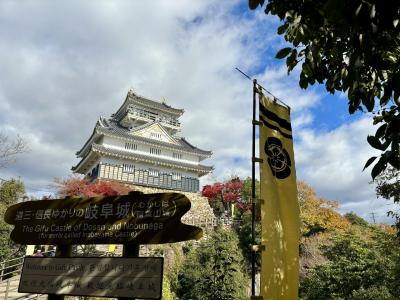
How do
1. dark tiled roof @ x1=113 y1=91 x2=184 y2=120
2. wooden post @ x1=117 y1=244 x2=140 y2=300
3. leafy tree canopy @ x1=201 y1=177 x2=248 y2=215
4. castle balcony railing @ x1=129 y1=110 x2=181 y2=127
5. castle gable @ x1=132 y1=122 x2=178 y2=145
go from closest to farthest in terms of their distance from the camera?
wooden post @ x1=117 y1=244 x2=140 y2=300
leafy tree canopy @ x1=201 y1=177 x2=248 y2=215
castle gable @ x1=132 y1=122 x2=178 y2=145
castle balcony railing @ x1=129 y1=110 x2=181 y2=127
dark tiled roof @ x1=113 y1=91 x2=184 y2=120

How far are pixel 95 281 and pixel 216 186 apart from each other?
2897 cm

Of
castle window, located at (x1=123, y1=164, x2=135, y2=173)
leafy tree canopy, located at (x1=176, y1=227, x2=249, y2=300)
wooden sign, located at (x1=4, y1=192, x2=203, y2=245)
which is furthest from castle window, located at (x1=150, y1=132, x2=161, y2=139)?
wooden sign, located at (x1=4, y1=192, x2=203, y2=245)

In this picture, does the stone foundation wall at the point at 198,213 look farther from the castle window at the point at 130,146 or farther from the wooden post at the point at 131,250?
the wooden post at the point at 131,250

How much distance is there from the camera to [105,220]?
471 centimetres

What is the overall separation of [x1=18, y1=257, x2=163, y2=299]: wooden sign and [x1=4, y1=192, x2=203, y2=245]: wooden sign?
10.3 inches

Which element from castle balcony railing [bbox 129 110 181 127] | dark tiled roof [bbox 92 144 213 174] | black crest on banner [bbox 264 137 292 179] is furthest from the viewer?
castle balcony railing [bbox 129 110 181 127]

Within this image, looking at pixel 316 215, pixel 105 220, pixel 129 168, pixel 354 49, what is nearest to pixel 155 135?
pixel 129 168

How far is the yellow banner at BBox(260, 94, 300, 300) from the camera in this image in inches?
174

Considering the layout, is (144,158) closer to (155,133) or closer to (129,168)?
(129,168)

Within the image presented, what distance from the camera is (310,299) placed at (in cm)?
1324

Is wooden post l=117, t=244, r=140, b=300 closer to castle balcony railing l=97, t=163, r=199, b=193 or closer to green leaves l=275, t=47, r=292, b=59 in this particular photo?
green leaves l=275, t=47, r=292, b=59

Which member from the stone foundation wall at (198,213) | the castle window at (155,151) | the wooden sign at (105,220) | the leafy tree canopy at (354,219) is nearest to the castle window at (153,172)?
the stone foundation wall at (198,213)

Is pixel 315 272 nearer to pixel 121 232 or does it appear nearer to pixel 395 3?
pixel 121 232

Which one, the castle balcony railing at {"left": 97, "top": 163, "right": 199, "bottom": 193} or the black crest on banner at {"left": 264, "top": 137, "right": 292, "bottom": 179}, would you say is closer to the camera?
the black crest on banner at {"left": 264, "top": 137, "right": 292, "bottom": 179}
